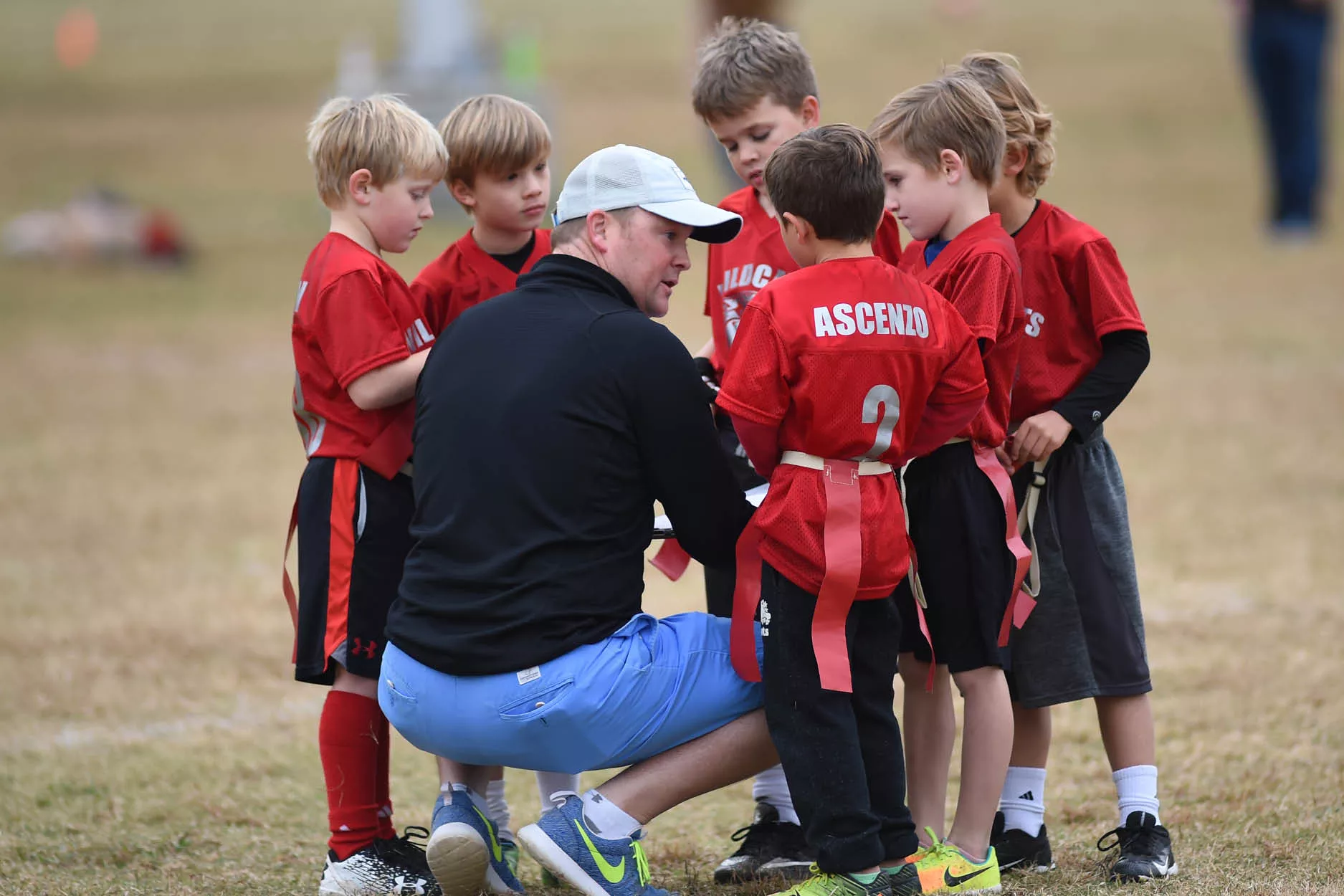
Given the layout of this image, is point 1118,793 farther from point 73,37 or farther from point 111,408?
point 73,37

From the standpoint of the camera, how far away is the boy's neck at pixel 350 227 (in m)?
3.54

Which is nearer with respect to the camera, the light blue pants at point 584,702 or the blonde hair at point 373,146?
the light blue pants at point 584,702

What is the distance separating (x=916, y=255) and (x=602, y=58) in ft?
87.8

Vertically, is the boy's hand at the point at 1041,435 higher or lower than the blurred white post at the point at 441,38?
lower

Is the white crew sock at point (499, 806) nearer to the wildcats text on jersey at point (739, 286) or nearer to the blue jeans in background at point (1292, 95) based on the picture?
the wildcats text on jersey at point (739, 286)

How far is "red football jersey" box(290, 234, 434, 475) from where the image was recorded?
3.40 metres

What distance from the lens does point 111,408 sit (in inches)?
406

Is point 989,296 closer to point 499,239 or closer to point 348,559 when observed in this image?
point 499,239

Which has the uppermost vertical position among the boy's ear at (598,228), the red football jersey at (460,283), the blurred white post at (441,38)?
the blurred white post at (441,38)

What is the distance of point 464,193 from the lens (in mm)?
3750

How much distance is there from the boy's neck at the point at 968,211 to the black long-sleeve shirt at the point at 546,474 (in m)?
0.69

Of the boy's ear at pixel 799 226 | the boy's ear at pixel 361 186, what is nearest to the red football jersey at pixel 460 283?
the boy's ear at pixel 361 186

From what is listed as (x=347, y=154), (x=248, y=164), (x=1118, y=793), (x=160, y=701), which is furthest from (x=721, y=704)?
(x=248, y=164)

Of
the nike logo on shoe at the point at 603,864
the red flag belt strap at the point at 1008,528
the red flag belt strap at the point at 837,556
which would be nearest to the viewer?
the red flag belt strap at the point at 837,556
